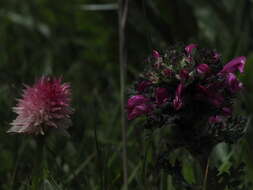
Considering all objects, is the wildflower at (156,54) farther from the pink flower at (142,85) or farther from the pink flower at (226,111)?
the pink flower at (226,111)

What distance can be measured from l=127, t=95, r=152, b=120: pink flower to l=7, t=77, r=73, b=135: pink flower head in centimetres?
19

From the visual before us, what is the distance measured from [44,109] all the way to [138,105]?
0.27 meters

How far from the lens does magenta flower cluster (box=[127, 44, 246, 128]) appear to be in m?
1.31

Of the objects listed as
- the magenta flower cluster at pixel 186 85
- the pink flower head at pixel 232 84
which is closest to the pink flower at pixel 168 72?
the magenta flower cluster at pixel 186 85

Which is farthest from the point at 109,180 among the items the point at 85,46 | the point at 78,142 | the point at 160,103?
the point at 85,46

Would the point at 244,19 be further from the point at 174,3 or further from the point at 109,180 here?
the point at 109,180

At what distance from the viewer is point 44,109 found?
1226mm

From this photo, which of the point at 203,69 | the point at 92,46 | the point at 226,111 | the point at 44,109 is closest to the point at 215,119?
the point at 226,111

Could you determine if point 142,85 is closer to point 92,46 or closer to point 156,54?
point 156,54

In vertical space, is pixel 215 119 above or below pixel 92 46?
below

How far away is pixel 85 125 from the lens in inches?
89.0

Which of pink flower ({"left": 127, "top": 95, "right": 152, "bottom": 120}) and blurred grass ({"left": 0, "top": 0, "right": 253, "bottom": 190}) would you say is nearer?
pink flower ({"left": 127, "top": 95, "right": 152, "bottom": 120})

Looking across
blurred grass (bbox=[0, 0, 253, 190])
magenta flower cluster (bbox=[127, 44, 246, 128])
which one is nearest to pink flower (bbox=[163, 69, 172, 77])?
magenta flower cluster (bbox=[127, 44, 246, 128])

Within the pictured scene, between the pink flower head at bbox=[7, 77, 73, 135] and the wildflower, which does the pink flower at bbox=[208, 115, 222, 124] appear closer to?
the wildflower
